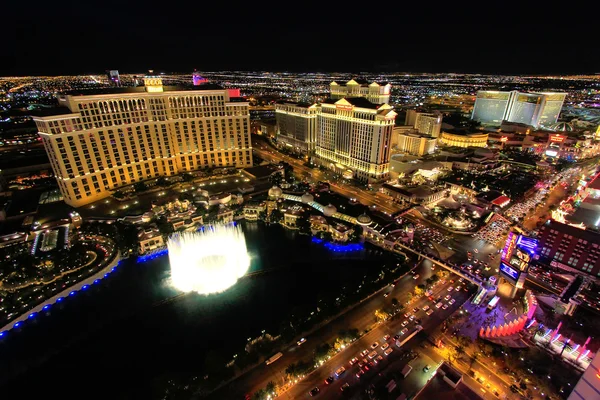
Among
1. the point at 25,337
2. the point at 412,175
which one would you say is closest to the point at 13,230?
the point at 25,337

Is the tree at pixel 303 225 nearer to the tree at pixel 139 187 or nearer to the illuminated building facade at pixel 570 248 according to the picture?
the tree at pixel 139 187

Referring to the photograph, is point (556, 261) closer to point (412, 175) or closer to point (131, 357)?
point (412, 175)

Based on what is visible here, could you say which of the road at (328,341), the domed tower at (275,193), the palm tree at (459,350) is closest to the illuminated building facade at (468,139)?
the domed tower at (275,193)

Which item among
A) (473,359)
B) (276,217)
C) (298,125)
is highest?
(298,125)

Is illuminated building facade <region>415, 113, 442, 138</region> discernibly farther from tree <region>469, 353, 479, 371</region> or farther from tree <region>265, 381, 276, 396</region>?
tree <region>265, 381, 276, 396</region>

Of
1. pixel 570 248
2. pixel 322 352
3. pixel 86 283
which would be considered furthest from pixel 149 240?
pixel 570 248

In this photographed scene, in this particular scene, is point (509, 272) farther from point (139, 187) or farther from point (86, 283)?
point (139, 187)

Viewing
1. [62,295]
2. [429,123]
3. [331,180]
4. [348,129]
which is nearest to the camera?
[62,295]
